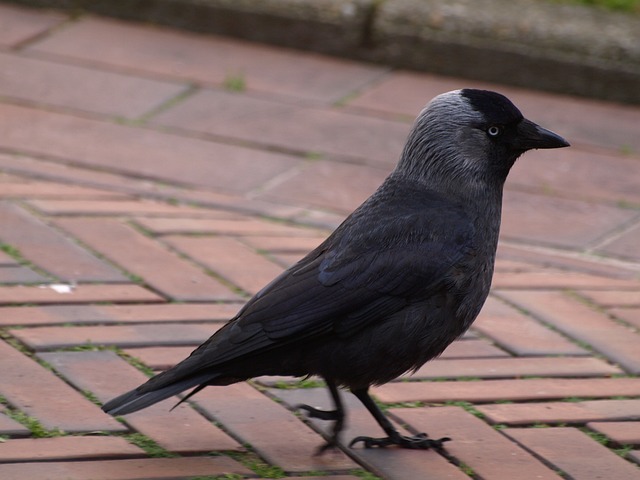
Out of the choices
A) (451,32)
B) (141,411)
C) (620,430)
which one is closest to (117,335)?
(141,411)

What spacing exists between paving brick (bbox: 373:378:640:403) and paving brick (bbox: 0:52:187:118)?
2.16 m

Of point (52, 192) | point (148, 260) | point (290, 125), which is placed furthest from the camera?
point (290, 125)

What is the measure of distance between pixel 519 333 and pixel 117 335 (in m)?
1.07

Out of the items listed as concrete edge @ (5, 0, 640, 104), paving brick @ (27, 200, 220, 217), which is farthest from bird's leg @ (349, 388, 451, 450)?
concrete edge @ (5, 0, 640, 104)

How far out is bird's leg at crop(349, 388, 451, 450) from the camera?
2.70 metres

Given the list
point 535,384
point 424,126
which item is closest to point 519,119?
point 424,126

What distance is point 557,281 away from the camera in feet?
12.1

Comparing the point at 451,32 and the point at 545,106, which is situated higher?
the point at 451,32

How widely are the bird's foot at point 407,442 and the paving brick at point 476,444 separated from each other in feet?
0.11

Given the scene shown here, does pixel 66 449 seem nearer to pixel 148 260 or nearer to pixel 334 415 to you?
pixel 334 415

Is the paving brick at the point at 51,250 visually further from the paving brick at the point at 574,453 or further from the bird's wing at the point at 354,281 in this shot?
the paving brick at the point at 574,453

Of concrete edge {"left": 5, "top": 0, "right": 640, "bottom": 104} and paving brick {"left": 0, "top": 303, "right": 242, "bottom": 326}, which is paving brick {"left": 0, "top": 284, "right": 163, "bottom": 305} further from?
concrete edge {"left": 5, "top": 0, "right": 640, "bottom": 104}

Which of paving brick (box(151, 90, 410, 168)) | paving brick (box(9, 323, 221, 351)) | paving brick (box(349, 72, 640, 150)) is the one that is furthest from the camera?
paving brick (box(349, 72, 640, 150))

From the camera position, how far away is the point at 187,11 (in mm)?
5734
